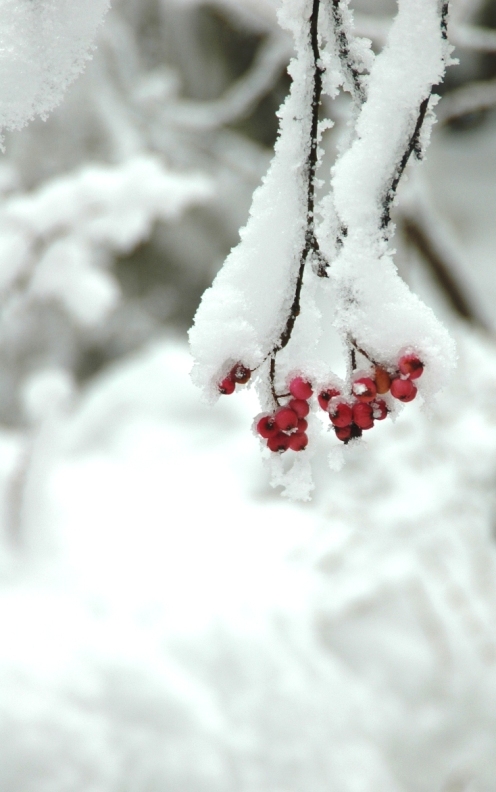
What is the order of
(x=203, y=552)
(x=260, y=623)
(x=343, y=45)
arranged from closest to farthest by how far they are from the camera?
(x=343, y=45) → (x=260, y=623) → (x=203, y=552)

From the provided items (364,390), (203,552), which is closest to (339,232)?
(364,390)

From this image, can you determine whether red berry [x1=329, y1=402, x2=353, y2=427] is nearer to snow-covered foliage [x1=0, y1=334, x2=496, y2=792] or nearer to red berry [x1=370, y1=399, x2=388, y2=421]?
red berry [x1=370, y1=399, x2=388, y2=421]

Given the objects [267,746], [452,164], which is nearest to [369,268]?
[267,746]

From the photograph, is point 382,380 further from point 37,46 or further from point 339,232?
point 37,46

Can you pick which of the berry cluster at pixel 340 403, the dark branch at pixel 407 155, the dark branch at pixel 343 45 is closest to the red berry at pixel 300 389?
the berry cluster at pixel 340 403

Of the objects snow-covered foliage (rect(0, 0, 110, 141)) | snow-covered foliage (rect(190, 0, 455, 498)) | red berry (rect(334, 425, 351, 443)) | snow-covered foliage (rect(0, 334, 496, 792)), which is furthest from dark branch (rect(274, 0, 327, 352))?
snow-covered foliage (rect(0, 334, 496, 792))
